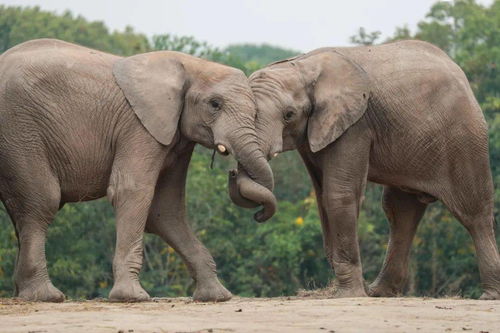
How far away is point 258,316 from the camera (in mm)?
14578

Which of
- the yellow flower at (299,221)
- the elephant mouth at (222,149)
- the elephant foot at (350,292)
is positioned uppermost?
the yellow flower at (299,221)

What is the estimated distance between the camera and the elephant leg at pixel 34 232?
55.2 feet

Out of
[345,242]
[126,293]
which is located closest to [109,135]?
[126,293]

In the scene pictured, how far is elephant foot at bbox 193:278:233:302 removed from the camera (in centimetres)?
1719

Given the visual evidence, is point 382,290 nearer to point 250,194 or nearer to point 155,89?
point 250,194

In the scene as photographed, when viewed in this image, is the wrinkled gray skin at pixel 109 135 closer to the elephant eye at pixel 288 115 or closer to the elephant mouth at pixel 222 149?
the elephant mouth at pixel 222 149

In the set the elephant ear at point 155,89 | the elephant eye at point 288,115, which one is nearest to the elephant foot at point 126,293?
the elephant ear at point 155,89

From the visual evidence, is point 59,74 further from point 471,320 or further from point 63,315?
point 471,320

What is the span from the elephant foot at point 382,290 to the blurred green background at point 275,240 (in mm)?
12572

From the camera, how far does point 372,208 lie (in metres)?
35.8

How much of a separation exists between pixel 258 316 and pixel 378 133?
13.2 feet

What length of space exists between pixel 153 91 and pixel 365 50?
9.02ft

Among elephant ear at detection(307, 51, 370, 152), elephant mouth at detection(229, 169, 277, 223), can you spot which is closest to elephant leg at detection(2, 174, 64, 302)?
elephant mouth at detection(229, 169, 277, 223)

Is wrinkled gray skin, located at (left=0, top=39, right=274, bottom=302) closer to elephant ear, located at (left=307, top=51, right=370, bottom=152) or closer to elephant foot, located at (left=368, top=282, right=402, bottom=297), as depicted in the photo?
elephant ear, located at (left=307, top=51, right=370, bottom=152)
